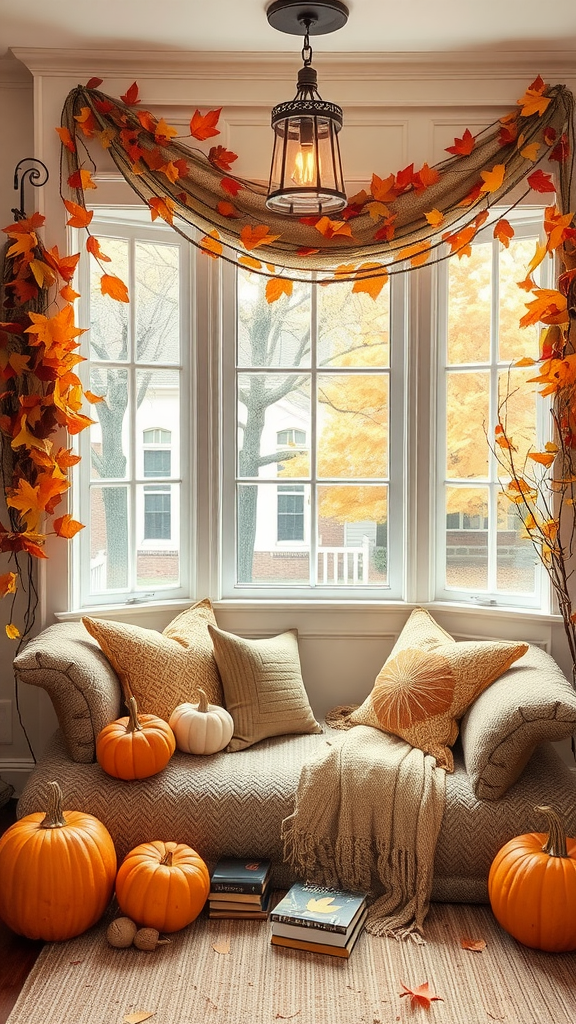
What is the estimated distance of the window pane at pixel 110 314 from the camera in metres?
3.47

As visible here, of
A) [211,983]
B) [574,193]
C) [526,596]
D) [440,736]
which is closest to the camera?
[211,983]

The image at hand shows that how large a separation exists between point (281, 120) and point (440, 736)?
2004 mm

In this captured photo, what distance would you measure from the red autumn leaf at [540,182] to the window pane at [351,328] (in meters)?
0.66

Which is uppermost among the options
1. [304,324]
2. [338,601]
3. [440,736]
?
[304,324]

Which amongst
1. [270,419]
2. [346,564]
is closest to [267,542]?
[346,564]

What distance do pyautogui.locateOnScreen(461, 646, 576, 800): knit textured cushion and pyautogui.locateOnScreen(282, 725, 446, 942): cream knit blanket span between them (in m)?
0.14

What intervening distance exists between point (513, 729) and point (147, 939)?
3.90 feet

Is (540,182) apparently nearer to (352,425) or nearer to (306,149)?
(306,149)

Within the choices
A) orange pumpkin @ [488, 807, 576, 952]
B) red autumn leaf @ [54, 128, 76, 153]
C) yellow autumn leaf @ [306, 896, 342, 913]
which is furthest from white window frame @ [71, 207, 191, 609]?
orange pumpkin @ [488, 807, 576, 952]

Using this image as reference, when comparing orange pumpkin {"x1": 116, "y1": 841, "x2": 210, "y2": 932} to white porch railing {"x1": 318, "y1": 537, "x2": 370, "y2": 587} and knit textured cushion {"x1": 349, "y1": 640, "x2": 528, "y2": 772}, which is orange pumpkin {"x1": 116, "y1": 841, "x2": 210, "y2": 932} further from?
white porch railing {"x1": 318, "y1": 537, "x2": 370, "y2": 587}

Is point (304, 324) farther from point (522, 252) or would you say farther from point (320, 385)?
point (522, 252)

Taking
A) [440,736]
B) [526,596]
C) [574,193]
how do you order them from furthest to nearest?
[526,596] → [574,193] → [440,736]

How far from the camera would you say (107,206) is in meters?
3.37

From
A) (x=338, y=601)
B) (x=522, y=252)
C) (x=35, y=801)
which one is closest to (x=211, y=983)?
(x=35, y=801)
